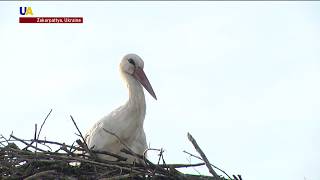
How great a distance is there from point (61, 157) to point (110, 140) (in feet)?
5.39

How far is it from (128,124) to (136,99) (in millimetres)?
329

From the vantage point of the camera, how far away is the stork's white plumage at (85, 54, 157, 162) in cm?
802

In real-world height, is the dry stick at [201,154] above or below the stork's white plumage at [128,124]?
below

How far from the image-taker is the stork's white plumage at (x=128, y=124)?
8023mm

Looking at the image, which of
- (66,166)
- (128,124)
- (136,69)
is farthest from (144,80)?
(66,166)

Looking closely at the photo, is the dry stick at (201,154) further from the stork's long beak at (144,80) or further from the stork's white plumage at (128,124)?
the stork's long beak at (144,80)

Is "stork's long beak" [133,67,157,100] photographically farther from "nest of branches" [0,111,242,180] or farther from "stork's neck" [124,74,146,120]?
"nest of branches" [0,111,242,180]

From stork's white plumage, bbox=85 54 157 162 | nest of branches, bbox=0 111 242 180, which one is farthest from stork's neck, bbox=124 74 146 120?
nest of branches, bbox=0 111 242 180

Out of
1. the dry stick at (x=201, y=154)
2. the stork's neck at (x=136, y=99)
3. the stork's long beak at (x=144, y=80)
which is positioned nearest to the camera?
the dry stick at (x=201, y=154)

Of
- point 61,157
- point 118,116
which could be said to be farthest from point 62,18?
point 61,157

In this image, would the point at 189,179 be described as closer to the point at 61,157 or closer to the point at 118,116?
the point at 61,157

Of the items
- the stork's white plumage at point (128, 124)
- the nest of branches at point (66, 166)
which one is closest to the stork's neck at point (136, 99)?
the stork's white plumage at point (128, 124)

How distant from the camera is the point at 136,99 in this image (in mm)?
8336

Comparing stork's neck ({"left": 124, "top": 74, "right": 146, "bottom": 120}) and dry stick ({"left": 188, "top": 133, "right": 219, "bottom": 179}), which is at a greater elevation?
stork's neck ({"left": 124, "top": 74, "right": 146, "bottom": 120})
